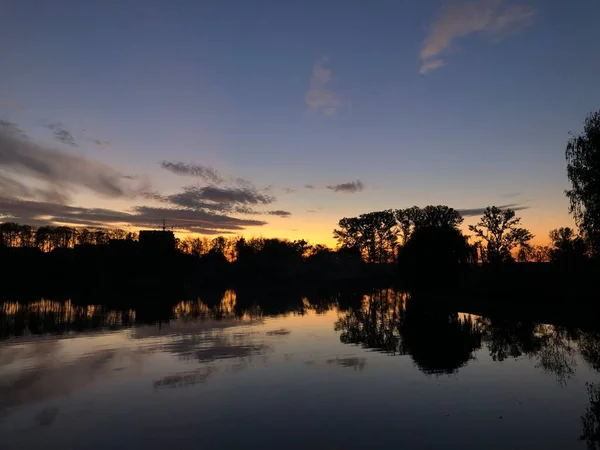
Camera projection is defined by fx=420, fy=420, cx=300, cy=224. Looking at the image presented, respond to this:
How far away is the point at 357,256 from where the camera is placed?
5714 inches

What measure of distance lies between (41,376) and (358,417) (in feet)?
49.8

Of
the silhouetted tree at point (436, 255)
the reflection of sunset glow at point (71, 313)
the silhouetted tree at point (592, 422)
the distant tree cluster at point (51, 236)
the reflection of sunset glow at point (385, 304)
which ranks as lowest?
the silhouetted tree at point (592, 422)

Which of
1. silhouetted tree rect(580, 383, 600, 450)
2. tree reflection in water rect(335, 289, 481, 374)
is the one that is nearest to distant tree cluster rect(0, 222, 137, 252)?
tree reflection in water rect(335, 289, 481, 374)

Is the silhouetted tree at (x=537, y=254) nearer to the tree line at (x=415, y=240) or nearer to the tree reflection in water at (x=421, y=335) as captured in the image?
the tree line at (x=415, y=240)

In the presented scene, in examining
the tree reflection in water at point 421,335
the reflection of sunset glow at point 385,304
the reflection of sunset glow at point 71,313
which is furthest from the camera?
the reflection of sunset glow at point 385,304

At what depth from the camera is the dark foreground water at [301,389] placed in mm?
12352

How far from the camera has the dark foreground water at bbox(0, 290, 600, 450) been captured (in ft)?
40.5

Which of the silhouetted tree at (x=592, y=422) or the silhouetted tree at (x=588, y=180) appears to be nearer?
the silhouetted tree at (x=592, y=422)

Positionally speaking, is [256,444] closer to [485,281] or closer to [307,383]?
[307,383]

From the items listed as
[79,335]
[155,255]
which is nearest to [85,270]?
[155,255]

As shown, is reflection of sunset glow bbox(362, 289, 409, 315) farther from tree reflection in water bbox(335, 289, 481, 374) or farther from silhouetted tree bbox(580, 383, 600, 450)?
silhouetted tree bbox(580, 383, 600, 450)

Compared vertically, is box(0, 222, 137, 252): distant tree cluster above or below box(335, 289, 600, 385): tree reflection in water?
above

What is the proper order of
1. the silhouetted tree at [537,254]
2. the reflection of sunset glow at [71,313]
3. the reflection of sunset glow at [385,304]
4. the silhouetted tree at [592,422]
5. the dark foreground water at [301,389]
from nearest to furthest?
the silhouetted tree at [592,422], the dark foreground water at [301,389], the reflection of sunset glow at [71,313], the reflection of sunset glow at [385,304], the silhouetted tree at [537,254]

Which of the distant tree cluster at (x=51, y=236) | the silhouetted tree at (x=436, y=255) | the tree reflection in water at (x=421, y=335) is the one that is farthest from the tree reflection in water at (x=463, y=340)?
the distant tree cluster at (x=51, y=236)
